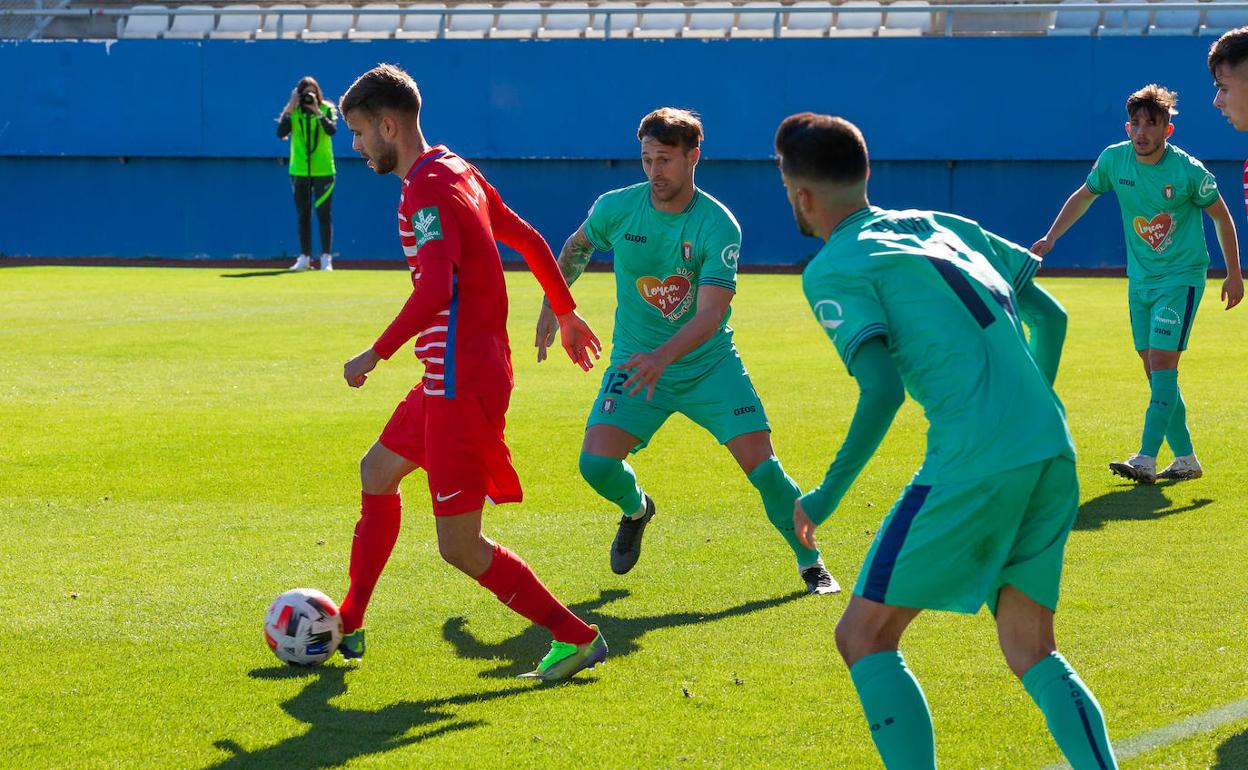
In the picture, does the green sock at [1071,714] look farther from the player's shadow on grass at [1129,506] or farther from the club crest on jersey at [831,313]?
the player's shadow on grass at [1129,506]

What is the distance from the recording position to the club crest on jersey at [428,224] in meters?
5.05

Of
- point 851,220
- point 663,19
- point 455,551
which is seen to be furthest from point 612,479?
point 663,19

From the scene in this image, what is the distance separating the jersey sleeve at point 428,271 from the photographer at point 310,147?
19.1 meters

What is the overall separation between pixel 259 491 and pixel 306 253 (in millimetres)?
17192

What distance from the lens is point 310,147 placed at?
24.0 meters

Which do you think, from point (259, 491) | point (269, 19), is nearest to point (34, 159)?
point (269, 19)

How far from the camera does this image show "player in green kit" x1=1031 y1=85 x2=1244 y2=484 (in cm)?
881

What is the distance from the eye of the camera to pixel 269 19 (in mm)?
31719

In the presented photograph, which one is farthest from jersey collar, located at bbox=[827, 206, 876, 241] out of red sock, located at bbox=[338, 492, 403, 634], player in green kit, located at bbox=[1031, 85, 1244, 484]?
player in green kit, located at bbox=[1031, 85, 1244, 484]

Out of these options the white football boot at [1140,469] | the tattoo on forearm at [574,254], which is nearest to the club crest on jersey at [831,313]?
the tattoo on forearm at [574,254]

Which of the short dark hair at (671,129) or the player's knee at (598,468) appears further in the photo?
the player's knee at (598,468)

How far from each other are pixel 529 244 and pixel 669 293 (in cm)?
126

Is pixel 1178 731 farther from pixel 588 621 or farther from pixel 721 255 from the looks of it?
pixel 721 255

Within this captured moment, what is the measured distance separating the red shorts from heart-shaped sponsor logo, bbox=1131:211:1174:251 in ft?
17.9
